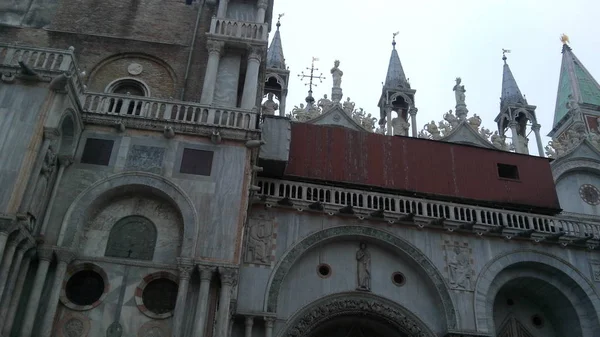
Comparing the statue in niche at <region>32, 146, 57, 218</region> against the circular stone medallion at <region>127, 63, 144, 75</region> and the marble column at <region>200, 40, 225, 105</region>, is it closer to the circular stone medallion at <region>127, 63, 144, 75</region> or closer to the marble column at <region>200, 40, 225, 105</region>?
the marble column at <region>200, 40, 225, 105</region>

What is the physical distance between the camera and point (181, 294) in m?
14.4

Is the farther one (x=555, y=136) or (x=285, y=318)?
(x=555, y=136)

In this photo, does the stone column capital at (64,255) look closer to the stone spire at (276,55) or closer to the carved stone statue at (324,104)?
the carved stone statue at (324,104)

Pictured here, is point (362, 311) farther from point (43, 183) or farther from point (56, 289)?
point (43, 183)

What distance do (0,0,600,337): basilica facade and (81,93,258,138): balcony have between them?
0.21ft

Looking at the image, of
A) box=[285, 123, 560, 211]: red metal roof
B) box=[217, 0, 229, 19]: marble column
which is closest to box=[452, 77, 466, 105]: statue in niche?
box=[285, 123, 560, 211]: red metal roof

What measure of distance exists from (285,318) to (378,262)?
4396 mm

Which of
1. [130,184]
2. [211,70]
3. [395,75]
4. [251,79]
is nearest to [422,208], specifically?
[251,79]

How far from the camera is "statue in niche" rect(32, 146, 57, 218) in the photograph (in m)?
14.5

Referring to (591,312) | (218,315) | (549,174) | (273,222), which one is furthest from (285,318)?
(549,174)

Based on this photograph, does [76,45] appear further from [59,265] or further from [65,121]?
[59,265]

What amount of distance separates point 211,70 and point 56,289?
30.2 ft

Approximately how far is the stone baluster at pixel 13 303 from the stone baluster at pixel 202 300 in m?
4.38

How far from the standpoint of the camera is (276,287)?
19.5 metres
